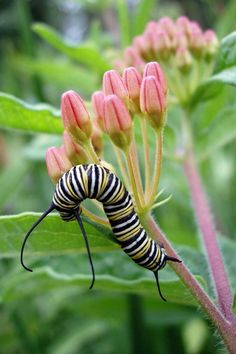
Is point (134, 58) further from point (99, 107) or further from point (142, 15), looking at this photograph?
point (142, 15)

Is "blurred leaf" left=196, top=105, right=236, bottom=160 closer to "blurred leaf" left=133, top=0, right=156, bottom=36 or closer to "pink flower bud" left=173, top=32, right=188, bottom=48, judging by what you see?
"pink flower bud" left=173, top=32, right=188, bottom=48

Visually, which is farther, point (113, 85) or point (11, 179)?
point (11, 179)

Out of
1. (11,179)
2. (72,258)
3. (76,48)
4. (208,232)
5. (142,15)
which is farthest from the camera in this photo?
(11,179)

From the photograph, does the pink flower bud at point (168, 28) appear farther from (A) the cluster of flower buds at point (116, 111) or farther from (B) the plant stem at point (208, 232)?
(A) the cluster of flower buds at point (116, 111)

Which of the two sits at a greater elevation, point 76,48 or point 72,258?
point 76,48

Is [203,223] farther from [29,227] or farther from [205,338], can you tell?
[205,338]

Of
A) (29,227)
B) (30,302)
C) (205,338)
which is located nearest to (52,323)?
(30,302)

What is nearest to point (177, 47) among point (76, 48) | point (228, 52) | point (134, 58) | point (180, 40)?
point (180, 40)
